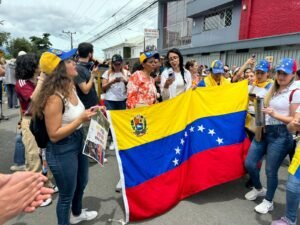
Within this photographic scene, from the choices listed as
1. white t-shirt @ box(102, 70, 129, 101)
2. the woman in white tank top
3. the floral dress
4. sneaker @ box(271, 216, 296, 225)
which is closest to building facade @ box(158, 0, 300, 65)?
white t-shirt @ box(102, 70, 129, 101)

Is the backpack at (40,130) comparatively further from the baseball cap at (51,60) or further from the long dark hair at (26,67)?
the long dark hair at (26,67)

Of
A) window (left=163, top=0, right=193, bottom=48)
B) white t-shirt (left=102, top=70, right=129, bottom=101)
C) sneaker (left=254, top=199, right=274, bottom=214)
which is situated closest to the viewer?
sneaker (left=254, top=199, right=274, bottom=214)

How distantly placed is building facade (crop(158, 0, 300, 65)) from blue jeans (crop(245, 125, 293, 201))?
8.05 meters

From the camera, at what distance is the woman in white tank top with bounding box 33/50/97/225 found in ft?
7.55

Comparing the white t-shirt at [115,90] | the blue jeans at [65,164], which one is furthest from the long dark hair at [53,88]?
the white t-shirt at [115,90]

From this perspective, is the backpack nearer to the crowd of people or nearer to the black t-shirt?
the crowd of people

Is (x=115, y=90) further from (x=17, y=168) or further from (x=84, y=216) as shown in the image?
(x=84, y=216)

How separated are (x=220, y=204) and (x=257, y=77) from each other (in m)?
1.87

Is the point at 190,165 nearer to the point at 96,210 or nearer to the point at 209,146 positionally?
the point at 209,146

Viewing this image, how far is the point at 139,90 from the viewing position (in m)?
3.90

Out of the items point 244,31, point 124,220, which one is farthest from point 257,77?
point 244,31

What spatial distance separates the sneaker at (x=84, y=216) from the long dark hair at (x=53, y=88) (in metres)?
1.48

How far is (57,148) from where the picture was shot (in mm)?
2426

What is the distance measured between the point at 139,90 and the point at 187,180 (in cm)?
145
